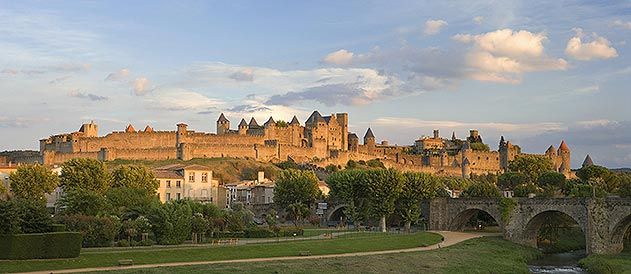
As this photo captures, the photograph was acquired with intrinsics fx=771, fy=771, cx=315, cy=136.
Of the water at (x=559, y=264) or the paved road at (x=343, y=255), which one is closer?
the paved road at (x=343, y=255)

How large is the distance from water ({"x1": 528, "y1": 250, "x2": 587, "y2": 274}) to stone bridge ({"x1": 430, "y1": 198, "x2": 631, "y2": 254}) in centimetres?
201

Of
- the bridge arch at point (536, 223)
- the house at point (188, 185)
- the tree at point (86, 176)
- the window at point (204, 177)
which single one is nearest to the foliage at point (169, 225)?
the tree at point (86, 176)

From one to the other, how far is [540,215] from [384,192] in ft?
43.3

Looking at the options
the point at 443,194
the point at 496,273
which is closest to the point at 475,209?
the point at 443,194

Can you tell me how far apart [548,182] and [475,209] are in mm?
42011

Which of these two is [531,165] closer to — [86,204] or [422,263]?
[422,263]

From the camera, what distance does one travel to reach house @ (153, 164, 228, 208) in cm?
8362

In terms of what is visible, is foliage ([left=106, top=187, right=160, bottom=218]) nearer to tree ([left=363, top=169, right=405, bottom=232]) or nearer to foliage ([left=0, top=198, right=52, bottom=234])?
foliage ([left=0, top=198, right=52, bottom=234])

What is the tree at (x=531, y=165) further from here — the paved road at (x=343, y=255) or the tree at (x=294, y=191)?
the paved road at (x=343, y=255)

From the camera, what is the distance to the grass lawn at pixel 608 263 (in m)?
44.6

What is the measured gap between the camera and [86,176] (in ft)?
225

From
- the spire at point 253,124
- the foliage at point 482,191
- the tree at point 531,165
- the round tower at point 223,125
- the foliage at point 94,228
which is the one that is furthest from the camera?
the round tower at point 223,125

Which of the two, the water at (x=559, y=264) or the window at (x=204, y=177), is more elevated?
the window at (x=204, y=177)

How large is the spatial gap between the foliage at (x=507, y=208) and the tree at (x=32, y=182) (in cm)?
3882
